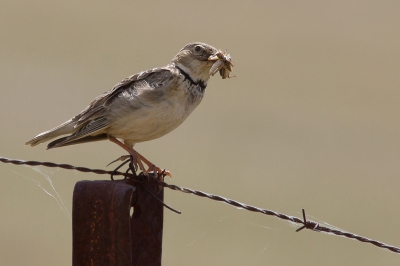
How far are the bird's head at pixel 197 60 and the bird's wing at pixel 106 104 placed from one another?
22cm

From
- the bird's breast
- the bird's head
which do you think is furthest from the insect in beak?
the bird's breast

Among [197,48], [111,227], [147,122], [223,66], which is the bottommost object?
[111,227]

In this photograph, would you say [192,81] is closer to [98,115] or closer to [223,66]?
[223,66]

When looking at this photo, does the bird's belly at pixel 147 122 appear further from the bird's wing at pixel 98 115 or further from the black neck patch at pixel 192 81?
the black neck patch at pixel 192 81

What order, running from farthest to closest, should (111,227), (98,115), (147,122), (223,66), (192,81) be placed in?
(192,81) < (223,66) < (98,115) < (147,122) < (111,227)

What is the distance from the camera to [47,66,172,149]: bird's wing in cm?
532

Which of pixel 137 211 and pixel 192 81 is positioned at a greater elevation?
pixel 192 81

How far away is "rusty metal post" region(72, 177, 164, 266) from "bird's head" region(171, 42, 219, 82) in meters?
2.30

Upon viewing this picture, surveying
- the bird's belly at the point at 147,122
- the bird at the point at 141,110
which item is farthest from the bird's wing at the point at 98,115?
the bird's belly at the point at 147,122

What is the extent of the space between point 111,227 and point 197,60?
270 centimetres

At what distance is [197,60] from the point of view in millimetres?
5898

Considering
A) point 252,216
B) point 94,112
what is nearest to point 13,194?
point 252,216

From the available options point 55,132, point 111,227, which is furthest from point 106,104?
point 111,227

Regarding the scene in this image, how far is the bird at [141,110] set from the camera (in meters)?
5.31
